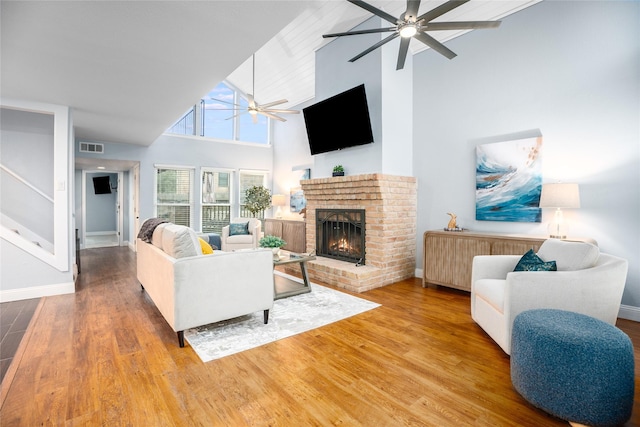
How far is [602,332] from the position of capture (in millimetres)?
1650

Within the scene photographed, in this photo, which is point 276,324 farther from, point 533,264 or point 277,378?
point 533,264

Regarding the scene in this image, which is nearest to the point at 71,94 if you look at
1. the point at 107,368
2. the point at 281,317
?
the point at 107,368

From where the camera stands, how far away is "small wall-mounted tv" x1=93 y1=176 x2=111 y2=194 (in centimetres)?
1051

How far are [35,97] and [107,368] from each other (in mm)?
3537

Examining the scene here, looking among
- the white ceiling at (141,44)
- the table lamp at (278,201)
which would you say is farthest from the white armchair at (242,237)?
the white ceiling at (141,44)

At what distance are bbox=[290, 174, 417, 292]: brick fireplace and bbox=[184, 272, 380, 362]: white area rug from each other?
1.69 feet

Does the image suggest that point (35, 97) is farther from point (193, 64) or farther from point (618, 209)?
point (618, 209)

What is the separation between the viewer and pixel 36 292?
12.5ft

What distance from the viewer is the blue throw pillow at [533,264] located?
8.09ft

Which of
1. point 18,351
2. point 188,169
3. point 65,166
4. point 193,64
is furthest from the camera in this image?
point 188,169

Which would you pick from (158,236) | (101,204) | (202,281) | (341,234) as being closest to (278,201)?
(341,234)

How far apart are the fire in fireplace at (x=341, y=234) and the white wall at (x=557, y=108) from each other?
3.79 ft

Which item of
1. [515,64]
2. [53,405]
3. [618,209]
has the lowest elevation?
[53,405]

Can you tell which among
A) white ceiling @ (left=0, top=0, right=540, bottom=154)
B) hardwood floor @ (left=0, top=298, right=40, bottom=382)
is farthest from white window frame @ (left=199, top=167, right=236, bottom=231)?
hardwood floor @ (left=0, top=298, right=40, bottom=382)
